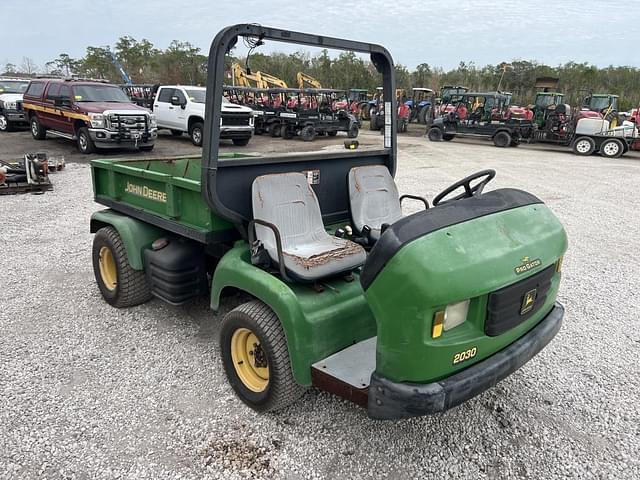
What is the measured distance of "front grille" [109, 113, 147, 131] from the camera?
1143 cm

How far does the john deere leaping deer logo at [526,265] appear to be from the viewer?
2.19m

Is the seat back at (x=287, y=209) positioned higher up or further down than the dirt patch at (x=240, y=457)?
higher up

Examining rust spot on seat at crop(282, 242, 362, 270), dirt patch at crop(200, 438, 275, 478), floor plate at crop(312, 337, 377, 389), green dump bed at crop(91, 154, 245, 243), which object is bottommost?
dirt patch at crop(200, 438, 275, 478)

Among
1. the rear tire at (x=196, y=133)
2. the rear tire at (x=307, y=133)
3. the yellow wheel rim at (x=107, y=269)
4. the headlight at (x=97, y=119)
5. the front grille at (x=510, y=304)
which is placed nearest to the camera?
the front grille at (x=510, y=304)

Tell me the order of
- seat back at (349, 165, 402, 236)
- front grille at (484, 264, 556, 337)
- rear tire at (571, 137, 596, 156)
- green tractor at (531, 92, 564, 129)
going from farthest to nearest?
green tractor at (531, 92, 564, 129) → rear tire at (571, 137, 596, 156) → seat back at (349, 165, 402, 236) → front grille at (484, 264, 556, 337)

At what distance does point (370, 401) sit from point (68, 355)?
91.1 inches

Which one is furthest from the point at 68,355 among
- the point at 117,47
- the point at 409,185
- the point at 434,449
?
the point at 117,47

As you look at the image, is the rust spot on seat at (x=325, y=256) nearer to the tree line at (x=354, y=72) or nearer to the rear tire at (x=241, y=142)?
the rear tire at (x=241, y=142)

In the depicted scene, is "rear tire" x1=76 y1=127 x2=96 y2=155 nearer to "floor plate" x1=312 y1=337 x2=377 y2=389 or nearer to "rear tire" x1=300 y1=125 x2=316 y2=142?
"rear tire" x1=300 y1=125 x2=316 y2=142

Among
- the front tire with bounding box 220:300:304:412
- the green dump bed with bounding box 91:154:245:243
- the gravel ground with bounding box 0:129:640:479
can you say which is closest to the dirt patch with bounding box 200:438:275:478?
the gravel ground with bounding box 0:129:640:479

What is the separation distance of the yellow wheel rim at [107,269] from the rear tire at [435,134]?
17431mm

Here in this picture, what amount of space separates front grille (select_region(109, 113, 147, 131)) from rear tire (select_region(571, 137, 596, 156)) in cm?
1395

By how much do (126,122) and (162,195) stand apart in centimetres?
913

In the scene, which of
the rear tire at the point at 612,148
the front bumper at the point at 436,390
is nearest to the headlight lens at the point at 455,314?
the front bumper at the point at 436,390
